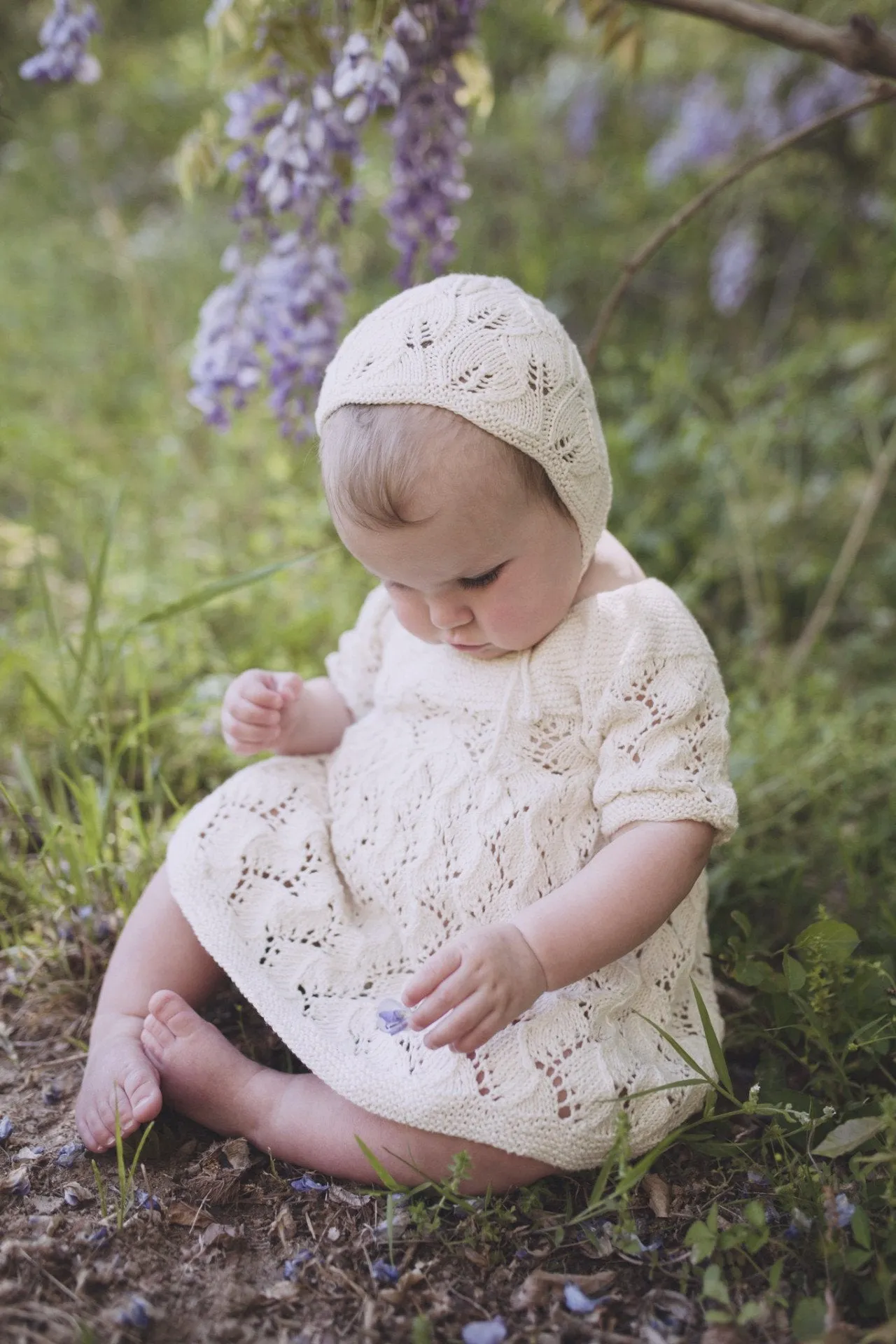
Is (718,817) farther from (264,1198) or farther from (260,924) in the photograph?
(264,1198)

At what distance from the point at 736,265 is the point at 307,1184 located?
413 centimetres

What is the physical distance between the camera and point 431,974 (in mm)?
1353

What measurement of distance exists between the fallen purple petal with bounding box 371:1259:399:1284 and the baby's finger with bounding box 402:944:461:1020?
33 cm

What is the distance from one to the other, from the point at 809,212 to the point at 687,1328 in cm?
434

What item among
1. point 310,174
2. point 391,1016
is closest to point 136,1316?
point 391,1016

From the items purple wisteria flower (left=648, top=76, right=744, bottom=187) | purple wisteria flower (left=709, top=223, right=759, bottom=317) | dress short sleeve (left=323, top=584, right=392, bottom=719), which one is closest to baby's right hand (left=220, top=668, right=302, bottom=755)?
dress short sleeve (left=323, top=584, right=392, bottom=719)

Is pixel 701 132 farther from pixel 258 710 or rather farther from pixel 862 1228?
pixel 862 1228

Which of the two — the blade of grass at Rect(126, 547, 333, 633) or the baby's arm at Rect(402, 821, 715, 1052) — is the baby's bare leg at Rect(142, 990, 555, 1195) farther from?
the blade of grass at Rect(126, 547, 333, 633)

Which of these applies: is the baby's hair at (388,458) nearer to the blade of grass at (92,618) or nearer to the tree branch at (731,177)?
the tree branch at (731,177)

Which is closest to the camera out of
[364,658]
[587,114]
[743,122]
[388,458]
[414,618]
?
[388,458]

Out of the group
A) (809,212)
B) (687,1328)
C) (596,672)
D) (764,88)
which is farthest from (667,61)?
(687,1328)

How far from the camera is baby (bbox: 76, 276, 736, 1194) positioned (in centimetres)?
146

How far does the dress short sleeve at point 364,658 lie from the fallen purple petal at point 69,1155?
2.79ft

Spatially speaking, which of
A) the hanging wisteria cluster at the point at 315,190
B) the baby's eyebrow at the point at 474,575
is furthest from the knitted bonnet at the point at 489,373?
the hanging wisteria cluster at the point at 315,190
